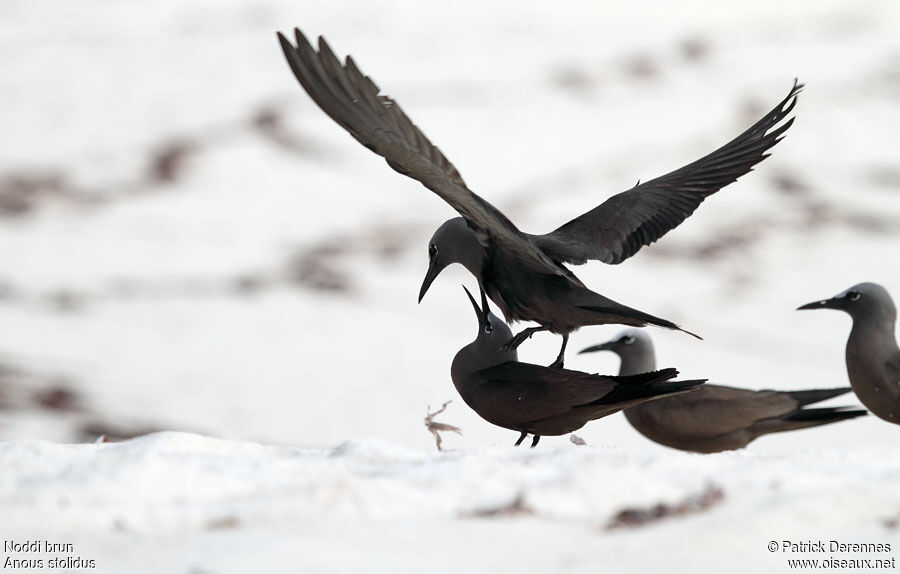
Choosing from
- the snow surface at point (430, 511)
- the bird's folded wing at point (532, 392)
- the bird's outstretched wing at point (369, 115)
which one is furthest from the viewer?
the bird's folded wing at point (532, 392)

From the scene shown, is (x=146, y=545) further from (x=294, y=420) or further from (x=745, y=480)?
(x=294, y=420)

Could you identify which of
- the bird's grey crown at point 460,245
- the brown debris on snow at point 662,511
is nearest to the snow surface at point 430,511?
the brown debris on snow at point 662,511

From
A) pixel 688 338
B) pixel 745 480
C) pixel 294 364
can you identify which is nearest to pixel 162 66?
pixel 294 364

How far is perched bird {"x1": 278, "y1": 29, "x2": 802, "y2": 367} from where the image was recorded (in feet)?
12.3

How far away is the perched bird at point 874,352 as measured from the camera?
5855 millimetres

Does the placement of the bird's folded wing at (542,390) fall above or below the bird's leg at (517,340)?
below

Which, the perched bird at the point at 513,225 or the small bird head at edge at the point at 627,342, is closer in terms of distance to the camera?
the perched bird at the point at 513,225

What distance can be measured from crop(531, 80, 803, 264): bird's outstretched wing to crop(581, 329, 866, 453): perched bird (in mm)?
1182

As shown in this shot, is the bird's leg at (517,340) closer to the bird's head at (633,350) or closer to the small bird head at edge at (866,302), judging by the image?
the bird's head at (633,350)

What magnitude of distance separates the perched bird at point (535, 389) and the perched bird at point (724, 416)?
1308mm

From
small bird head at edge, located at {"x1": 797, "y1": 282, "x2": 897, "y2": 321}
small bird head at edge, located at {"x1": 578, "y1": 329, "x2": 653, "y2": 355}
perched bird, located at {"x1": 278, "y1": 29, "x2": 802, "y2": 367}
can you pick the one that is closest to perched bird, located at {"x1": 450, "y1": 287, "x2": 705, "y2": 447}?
perched bird, located at {"x1": 278, "y1": 29, "x2": 802, "y2": 367}

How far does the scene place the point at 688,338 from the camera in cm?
Result: 1645

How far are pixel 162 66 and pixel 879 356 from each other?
2176 centimetres

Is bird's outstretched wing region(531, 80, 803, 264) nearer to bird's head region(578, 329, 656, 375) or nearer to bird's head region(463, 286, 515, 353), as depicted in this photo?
bird's head region(463, 286, 515, 353)
